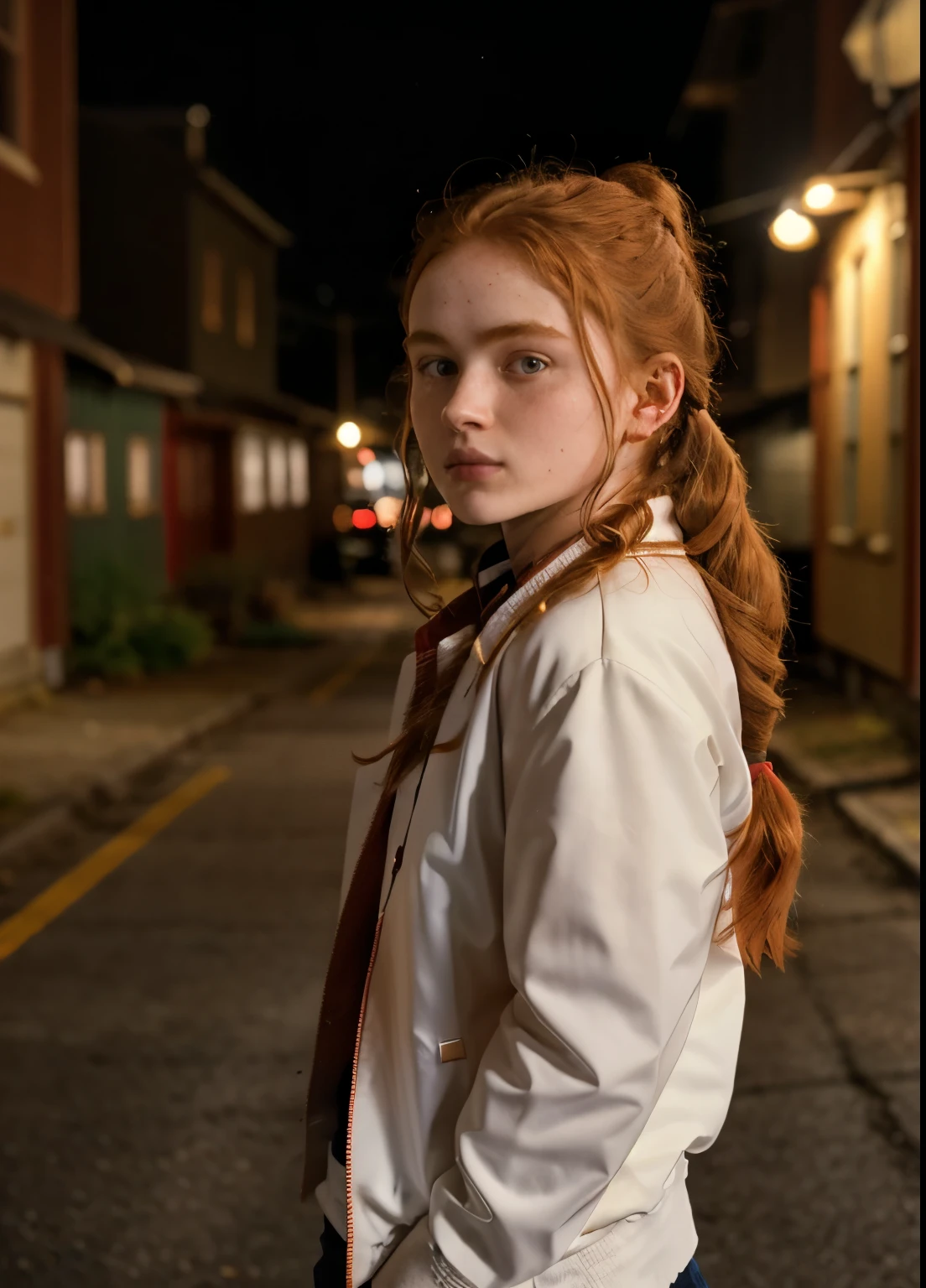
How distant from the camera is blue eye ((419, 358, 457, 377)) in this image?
151 centimetres

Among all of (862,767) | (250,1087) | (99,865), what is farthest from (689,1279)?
(862,767)

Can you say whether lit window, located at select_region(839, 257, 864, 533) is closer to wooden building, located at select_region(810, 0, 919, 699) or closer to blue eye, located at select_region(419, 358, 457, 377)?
wooden building, located at select_region(810, 0, 919, 699)

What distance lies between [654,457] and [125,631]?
15.4 metres

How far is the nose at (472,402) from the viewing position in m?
1.45

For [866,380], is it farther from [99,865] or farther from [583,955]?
[583,955]

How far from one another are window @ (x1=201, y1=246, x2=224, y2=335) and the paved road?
21.6 metres

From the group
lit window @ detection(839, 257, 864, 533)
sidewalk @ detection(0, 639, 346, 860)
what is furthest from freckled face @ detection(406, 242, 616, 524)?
lit window @ detection(839, 257, 864, 533)

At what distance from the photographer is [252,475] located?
29438 millimetres

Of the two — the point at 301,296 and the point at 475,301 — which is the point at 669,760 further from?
the point at 301,296

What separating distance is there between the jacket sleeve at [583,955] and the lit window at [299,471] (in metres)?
33.0

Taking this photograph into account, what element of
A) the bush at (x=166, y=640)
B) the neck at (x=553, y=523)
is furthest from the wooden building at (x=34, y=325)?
the neck at (x=553, y=523)

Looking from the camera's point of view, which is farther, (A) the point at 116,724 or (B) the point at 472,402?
(A) the point at 116,724

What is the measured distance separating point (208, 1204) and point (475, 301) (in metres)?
3.12

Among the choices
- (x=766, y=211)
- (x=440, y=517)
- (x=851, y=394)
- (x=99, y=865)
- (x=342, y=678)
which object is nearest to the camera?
(x=440, y=517)
